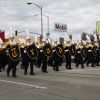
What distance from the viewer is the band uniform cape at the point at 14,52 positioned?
1137 cm

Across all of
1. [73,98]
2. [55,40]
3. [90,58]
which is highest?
[55,40]

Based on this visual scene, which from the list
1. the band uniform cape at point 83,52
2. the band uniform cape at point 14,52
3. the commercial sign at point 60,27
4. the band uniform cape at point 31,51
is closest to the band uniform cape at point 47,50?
the band uniform cape at point 31,51

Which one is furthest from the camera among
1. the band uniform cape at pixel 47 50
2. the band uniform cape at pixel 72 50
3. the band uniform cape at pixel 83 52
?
the band uniform cape at pixel 83 52

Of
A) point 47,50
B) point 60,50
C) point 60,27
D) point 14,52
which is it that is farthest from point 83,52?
point 60,27

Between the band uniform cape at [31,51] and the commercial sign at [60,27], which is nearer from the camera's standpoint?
the band uniform cape at [31,51]

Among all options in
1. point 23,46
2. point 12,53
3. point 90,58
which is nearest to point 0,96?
point 12,53

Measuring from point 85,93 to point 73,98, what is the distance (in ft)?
2.31

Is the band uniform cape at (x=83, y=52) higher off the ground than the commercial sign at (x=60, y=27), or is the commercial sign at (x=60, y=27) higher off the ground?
the commercial sign at (x=60, y=27)

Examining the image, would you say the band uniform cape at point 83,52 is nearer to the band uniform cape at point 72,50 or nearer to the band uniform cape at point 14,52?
the band uniform cape at point 72,50

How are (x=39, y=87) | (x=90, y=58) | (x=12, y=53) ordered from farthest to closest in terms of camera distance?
(x=90, y=58) → (x=12, y=53) → (x=39, y=87)

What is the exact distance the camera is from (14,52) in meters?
11.5

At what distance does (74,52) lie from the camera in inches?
593

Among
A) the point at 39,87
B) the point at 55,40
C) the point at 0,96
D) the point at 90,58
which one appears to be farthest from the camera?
the point at 90,58

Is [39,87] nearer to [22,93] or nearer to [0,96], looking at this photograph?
[22,93]
